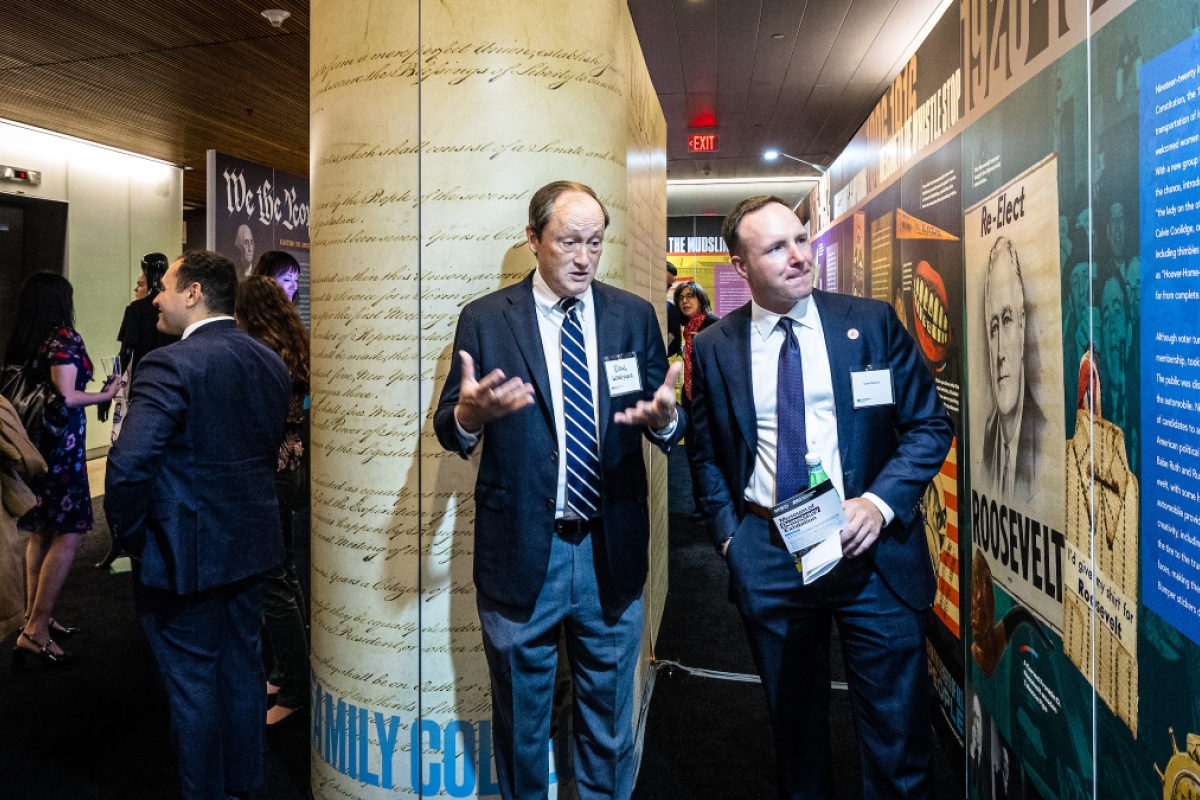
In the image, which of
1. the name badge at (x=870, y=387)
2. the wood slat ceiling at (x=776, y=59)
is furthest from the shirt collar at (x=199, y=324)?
the wood slat ceiling at (x=776, y=59)

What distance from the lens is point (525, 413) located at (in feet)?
5.78

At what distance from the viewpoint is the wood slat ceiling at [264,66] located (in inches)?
197

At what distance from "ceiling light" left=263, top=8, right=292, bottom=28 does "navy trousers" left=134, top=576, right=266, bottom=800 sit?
12.9 feet

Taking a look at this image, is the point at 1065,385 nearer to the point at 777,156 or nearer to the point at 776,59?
the point at 776,59

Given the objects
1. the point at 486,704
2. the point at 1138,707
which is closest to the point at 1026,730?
the point at 1138,707

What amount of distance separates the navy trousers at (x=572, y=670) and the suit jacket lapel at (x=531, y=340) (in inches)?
12.1

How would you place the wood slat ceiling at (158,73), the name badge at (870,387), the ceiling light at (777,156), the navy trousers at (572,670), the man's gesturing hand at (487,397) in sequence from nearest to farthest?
the man's gesturing hand at (487,397) < the name badge at (870,387) < the navy trousers at (572,670) < the wood slat ceiling at (158,73) < the ceiling light at (777,156)

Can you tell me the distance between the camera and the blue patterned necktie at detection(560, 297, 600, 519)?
69.7 inches

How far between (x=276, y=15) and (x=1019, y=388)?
470 centimetres

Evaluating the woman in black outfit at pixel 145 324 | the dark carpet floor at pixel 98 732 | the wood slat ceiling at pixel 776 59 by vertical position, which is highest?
the wood slat ceiling at pixel 776 59

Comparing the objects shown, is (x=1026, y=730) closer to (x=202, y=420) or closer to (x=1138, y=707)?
(x=1138, y=707)

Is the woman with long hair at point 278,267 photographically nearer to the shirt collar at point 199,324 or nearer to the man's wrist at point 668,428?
the shirt collar at point 199,324

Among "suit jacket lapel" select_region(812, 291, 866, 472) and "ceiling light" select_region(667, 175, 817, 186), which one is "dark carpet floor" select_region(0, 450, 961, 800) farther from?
"ceiling light" select_region(667, 175, 817, 186)

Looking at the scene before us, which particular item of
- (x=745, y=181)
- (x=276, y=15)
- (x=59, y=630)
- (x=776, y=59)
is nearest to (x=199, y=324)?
(x=59, y=630)
